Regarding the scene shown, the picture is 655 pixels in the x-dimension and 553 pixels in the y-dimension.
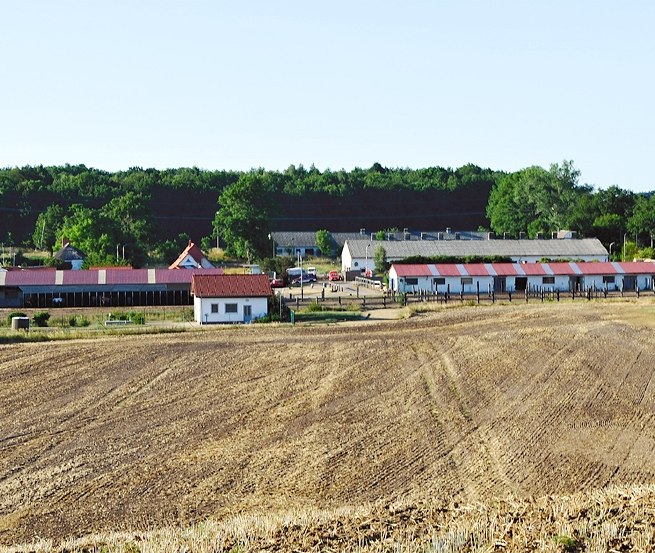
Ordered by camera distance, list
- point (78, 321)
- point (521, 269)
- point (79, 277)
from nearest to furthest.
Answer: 1. point (78, 321)
2. point (79, 277)
3. point (521, 269)

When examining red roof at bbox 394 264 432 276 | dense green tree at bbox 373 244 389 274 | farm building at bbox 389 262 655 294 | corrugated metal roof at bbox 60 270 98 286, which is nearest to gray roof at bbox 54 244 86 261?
corrugated metal roof at bbox 60 270 98 286

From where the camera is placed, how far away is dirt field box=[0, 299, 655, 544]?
1955 cm

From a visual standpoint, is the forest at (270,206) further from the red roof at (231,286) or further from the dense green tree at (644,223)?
the red roof at (231,286)

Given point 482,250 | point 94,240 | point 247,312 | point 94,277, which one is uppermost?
point 94,240

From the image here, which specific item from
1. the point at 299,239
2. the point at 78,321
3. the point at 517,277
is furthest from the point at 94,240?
the point at 517,277

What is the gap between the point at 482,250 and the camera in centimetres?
7588

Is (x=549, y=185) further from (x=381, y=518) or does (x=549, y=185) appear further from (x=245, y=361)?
(x=381, y=518)

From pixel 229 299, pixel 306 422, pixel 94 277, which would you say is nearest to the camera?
pixel 306 422

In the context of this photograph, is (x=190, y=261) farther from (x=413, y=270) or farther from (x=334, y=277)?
(x=413, y=270)

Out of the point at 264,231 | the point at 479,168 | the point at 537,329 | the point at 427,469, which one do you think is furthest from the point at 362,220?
the point at 427,469

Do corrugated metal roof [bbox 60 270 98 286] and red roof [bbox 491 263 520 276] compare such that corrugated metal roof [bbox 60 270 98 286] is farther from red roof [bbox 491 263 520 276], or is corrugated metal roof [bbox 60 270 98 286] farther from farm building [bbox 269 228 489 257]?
farm building [bbox 269 228 489 257]

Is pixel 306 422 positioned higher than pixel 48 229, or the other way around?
pixel 48 229

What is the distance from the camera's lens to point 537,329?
41.9m

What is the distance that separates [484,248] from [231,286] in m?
34.4
